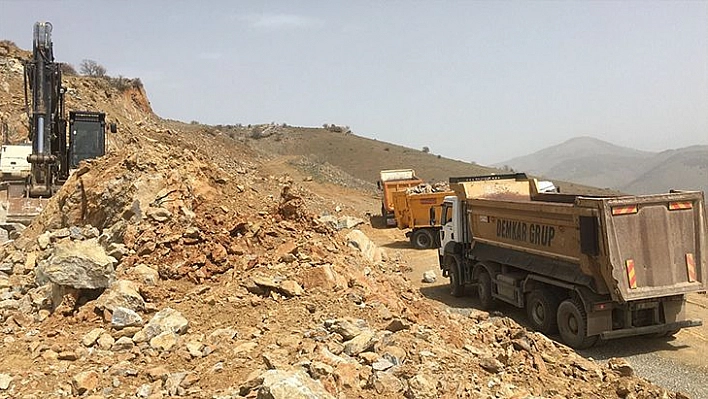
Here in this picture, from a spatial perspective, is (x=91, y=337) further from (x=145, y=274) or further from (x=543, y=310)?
(x=543, y=310)

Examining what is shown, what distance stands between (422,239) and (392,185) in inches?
157

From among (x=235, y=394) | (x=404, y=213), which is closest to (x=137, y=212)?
(x=235, y=394)

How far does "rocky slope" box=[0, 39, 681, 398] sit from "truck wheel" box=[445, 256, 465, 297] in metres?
4.30

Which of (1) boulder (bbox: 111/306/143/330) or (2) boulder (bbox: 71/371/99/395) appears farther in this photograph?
(1) boulder (bbox: 111/306/143/330)

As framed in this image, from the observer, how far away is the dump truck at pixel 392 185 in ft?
79.4

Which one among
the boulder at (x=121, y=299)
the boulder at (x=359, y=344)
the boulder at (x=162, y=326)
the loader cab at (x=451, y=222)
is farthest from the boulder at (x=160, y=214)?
the loader cab at (x=451, y=222)

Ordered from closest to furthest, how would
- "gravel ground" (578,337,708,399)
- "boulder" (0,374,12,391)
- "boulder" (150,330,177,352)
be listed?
1. "boulder" (0,374,12,391)
2. "boulder" (150,330,177,352)
3. "gravel ground" (578,337,708,399)

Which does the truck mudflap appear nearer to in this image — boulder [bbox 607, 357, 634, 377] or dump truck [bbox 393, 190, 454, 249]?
boulder [bbox 607, 357, 634, 377]

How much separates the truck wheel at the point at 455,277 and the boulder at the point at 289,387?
30.1 ft

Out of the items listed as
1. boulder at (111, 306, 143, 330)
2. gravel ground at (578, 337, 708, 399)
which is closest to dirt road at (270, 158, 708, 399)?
gravel ground at (578, 337, 708, 399)

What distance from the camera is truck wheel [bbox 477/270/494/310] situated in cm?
1212

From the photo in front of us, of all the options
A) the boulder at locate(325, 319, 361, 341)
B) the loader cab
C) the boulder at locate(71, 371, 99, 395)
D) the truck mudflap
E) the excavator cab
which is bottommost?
the truck mudflap

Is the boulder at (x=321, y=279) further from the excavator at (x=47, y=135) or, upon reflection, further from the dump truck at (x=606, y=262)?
the excavator at (x=47, y=135)

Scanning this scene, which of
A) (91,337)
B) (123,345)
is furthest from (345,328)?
(91,337)
